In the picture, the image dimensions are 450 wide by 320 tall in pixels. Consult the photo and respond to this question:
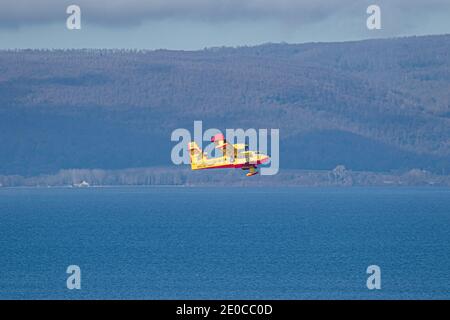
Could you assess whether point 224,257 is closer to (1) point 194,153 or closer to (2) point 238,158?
(1) point 194,153

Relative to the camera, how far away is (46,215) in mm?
197875

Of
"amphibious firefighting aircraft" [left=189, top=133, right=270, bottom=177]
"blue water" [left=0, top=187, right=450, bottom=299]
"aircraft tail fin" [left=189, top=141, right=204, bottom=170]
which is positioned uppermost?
"aircraft tail fin" [left=189, top=141, right=204, bottom=170]

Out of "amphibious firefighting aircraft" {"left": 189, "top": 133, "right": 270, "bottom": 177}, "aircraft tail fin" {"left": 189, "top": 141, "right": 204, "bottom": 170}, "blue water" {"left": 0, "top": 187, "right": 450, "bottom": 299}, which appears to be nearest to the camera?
"amphibious firefighting aircraft" {"left": 189, "top": 133, "right": 270, "bottom": 177}

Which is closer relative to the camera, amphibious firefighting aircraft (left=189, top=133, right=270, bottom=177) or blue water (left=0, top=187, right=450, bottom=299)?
amphibious firefighting aircraft (left=189, top=133, right=270, bottom=177)

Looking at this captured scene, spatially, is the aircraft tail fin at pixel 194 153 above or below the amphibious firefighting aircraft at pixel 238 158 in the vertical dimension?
above

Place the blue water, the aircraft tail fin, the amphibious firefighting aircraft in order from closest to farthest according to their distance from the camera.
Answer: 1. the amphibious firefighting aircraft
2. the aircraft tail fin
3. the blue water

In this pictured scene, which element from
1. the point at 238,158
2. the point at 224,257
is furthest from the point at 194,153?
the point at 224,257

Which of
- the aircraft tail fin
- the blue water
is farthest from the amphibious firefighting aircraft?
the blue water

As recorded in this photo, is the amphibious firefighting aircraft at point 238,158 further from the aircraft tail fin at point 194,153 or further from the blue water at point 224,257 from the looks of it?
the blue water at point 224,257

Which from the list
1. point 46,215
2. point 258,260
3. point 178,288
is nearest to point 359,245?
point 258,260

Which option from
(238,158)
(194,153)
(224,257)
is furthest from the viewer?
(224,257)

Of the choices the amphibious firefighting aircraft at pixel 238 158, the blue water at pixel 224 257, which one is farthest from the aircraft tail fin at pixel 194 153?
the blue water at pixel 224 257

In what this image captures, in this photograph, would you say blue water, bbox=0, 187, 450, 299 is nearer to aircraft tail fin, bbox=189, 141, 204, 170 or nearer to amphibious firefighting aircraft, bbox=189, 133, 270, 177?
aircraft tail fin, bbox=189, 141, 204, 170
